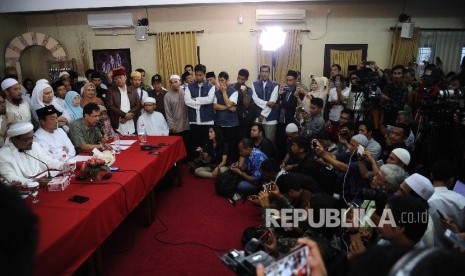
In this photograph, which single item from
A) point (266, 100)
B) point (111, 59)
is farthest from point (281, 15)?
point (111, 59)

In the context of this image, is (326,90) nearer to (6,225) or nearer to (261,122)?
(261,122)

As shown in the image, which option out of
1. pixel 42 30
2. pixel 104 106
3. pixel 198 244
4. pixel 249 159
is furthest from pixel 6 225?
pixel 42 30

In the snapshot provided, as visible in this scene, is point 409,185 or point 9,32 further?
point 9,32

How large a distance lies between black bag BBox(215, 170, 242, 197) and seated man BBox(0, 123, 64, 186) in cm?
186

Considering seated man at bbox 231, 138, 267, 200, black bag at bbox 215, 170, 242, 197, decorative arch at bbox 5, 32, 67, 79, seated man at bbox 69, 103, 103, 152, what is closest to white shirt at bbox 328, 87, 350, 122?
seated man at bbox 231, 138, 267, 200

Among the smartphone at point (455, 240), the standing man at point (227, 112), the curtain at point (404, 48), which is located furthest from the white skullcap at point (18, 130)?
the curtain at point (404, 48)

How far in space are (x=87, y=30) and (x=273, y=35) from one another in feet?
12.6

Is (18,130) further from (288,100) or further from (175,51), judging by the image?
(175,51)

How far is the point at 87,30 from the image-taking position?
6.53 meters

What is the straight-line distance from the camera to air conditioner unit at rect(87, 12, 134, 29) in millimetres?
6195

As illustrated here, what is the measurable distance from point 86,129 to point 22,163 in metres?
1.06

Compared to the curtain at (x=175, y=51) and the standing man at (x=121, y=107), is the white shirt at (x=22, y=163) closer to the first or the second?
the standing man at (x=121, y=107)

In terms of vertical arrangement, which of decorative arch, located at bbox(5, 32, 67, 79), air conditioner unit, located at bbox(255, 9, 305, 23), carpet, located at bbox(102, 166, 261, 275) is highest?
air conditioner unit, located at bbox(255, 9, 305, 23)

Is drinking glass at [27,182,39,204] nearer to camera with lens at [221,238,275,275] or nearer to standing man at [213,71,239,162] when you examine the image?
camera with lens at [221,238,275,275]
